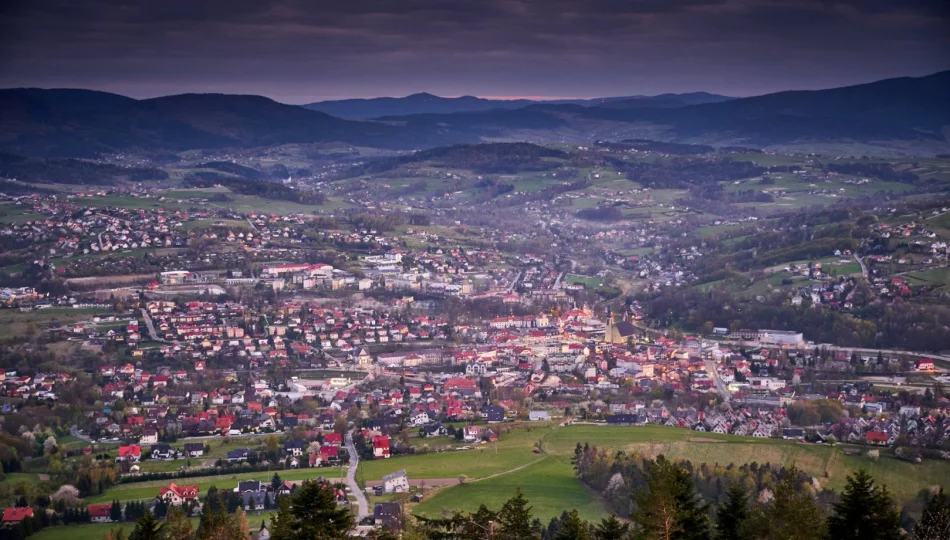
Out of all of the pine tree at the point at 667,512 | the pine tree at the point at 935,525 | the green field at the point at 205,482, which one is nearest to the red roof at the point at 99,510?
the green field at the point at 205,482

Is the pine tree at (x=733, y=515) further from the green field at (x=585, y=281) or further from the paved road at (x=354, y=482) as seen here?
the green field at (x=585, y=281)

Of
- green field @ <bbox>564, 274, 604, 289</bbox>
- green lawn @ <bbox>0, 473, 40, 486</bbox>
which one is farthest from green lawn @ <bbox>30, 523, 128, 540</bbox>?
green field @ <bbox>564, 274, 604, 289</bbox>

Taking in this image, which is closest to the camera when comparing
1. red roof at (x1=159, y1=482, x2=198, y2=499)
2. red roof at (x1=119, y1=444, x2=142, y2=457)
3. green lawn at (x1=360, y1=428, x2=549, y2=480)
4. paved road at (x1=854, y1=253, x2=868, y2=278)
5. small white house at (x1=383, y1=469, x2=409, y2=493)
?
red roof at (x1=159, y1=482, x2=198, y2=499)

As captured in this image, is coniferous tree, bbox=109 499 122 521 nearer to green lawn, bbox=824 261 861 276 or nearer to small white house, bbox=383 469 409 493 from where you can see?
small white house, bbox=383 469 409 493

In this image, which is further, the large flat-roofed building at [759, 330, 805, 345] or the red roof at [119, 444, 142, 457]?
the large flat-roofed building at [759, 330, 805, 345]

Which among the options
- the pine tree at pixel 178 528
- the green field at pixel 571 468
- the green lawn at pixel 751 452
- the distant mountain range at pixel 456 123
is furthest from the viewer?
the distant mountain range at pixel 456 123

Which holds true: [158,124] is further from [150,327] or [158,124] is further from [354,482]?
[354,482]
